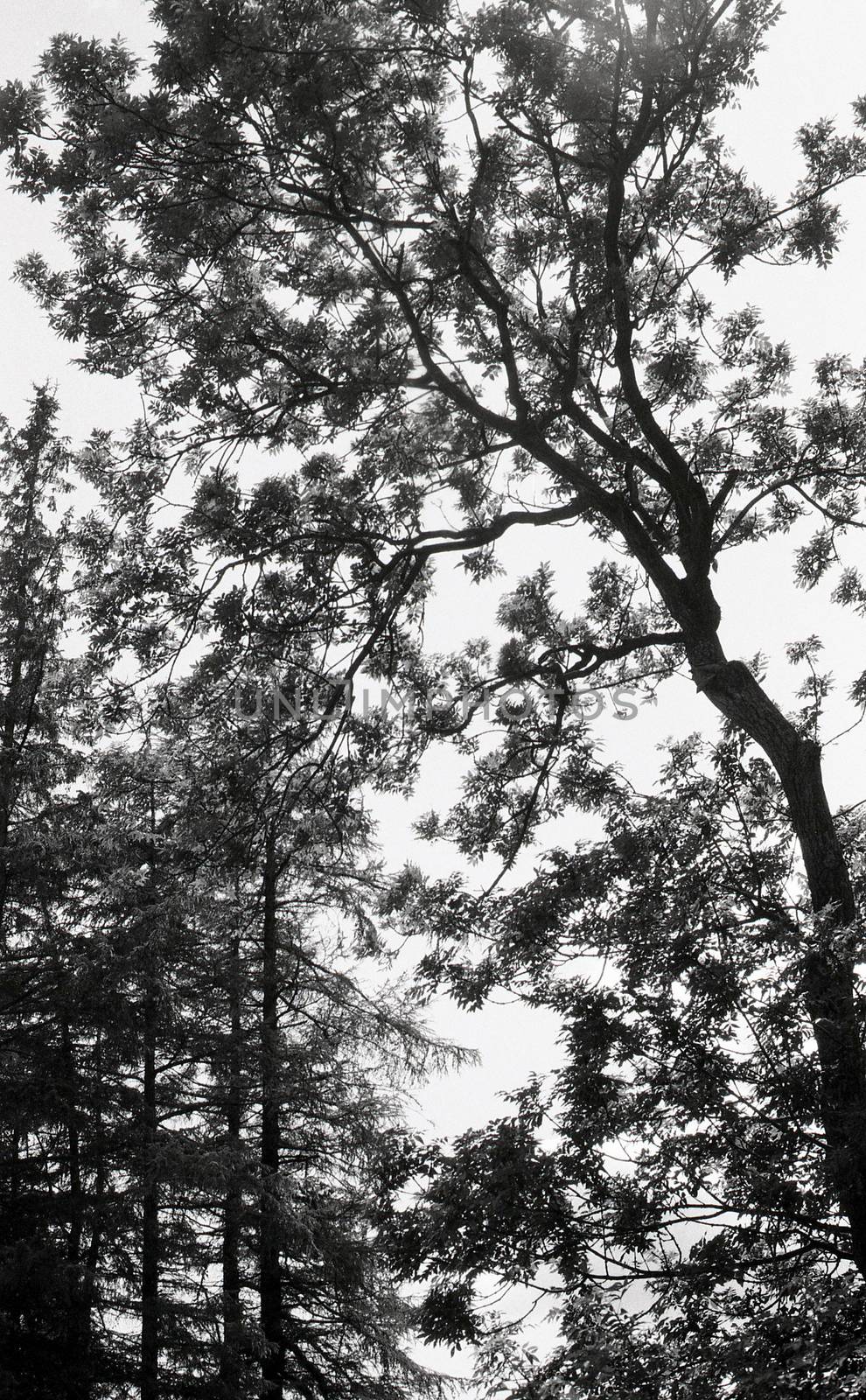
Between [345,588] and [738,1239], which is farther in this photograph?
[345,588]

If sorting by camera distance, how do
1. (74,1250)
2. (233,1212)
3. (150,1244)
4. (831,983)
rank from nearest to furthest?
(831,983)
(233,1212)
(74,1250)
(150,1244)

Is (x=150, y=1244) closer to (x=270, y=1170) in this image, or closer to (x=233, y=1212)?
(x=233, y=1212)

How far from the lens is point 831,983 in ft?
17.6

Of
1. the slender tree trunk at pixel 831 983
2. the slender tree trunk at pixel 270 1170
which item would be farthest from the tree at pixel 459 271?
the slender tree trunk at pixel 270 1170

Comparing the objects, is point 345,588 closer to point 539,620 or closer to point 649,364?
point 539,620

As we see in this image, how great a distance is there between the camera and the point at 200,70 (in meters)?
6.97

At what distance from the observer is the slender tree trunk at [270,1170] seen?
12.0 metres

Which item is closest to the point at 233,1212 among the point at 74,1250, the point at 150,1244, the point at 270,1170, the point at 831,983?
the point at 270,1170

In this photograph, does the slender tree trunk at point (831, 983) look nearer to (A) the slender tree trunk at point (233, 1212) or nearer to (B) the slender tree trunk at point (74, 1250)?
(A) the slender tree trunk at point (233, 1212)

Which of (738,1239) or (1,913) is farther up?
(1,913)

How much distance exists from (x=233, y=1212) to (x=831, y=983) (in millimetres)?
8938

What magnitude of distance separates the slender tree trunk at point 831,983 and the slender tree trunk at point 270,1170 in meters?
5.72

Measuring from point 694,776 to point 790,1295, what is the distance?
3.19 metres

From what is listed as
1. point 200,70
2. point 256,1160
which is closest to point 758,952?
point 200,70
